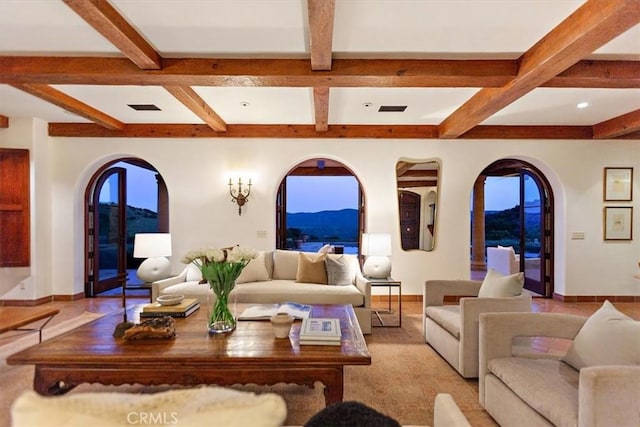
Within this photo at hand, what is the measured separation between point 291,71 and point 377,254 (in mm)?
2334

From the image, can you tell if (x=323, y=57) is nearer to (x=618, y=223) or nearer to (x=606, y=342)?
(x=606, y=342)

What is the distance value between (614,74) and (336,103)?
2.65 meters

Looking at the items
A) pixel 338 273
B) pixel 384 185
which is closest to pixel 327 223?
pixel 384 185

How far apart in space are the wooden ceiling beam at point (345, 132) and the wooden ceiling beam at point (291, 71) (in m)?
2.15

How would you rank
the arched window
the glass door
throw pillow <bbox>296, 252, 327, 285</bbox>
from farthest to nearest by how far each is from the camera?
the arched window
the glass door
throw pillow <bbox>296, 252, 327, 285</bbox>

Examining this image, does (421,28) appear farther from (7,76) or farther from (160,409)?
(7,76)

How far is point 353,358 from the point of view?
188 centimetres

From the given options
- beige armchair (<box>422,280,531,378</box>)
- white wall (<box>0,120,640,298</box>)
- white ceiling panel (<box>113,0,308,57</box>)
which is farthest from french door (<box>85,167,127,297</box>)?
beige armchair (<box>422,280,531,378</box>)

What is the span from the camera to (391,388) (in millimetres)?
2633

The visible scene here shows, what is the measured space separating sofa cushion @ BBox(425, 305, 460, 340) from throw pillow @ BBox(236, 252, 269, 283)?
6.29 feet

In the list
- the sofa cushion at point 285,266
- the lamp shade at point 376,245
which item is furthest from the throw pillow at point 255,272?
the lamp shade at point 376,245

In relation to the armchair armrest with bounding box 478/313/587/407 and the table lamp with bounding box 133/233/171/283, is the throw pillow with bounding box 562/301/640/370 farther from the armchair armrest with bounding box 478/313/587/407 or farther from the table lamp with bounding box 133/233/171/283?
the table lamp with bounding box 133/233/171/283

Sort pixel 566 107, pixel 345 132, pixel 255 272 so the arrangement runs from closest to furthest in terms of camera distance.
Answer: pixel 255 272
pixel 566 107
pixel 345 132

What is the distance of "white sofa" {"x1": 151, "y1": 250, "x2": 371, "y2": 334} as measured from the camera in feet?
12.4
